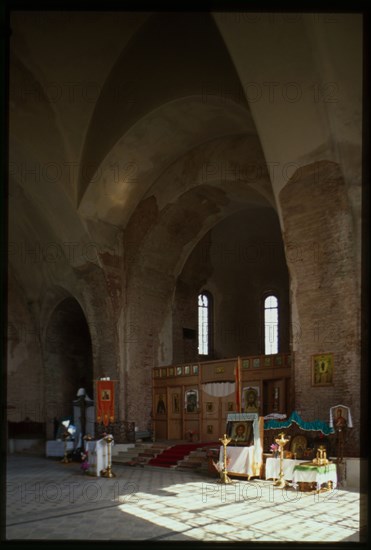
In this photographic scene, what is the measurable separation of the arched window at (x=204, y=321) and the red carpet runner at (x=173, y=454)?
7.27 metres

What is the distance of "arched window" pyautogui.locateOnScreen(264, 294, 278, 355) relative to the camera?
81.3 ft

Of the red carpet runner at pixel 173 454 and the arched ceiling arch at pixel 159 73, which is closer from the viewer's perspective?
the arched ceiling arch at pixel 159 73

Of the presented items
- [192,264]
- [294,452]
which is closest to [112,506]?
[294,452]

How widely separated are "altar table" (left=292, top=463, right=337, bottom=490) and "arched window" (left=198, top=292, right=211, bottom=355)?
1332 centimetres

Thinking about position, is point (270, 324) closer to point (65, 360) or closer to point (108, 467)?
point (65, 360)

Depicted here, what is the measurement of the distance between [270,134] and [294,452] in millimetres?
7229

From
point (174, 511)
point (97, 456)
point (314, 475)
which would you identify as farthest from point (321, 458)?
point (97, 456)

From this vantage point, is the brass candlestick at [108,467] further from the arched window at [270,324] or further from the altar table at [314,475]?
the arched window at [270,324]

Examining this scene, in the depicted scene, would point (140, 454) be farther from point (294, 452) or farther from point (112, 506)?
point (112, 506)

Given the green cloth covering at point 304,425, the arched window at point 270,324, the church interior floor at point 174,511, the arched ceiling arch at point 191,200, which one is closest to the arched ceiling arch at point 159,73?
the arched ceiling arch at point 191,200

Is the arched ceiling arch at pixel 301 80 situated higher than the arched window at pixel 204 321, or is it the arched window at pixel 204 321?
the arched ceiling arch at pixel 301 80

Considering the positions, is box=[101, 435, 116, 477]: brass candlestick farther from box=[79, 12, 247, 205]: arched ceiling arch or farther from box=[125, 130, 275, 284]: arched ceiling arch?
box=[79, 12, 247, 205]: arched ceiling arch

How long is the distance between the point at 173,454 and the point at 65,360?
9252mm

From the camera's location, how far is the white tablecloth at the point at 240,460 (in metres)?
13.1
